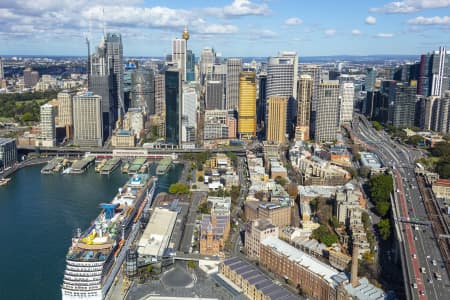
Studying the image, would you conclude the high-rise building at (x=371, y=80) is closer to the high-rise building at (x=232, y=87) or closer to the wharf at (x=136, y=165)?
the high-rise building at (x=232, y=87)

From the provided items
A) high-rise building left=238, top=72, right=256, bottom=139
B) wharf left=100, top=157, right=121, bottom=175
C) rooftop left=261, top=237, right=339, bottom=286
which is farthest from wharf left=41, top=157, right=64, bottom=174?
rooftop left=261, top=237, right=339, bottom=286

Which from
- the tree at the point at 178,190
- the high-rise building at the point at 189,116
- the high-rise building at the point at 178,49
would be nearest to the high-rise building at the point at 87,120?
the high-rise building at the point at 189,116

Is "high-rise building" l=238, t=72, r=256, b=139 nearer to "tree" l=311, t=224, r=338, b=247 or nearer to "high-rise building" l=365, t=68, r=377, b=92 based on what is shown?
"tree" l=311, t=224, r=338, b=247

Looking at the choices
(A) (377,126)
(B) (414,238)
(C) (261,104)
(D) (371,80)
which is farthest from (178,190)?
(D) (371,80)

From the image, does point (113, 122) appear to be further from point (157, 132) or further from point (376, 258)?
point (376, 258)

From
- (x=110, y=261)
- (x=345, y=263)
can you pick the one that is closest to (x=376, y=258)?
(x=345, y=263)

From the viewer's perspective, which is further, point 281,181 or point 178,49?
point 178,49

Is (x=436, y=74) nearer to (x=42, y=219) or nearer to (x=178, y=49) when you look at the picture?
(x=178, y=49)
